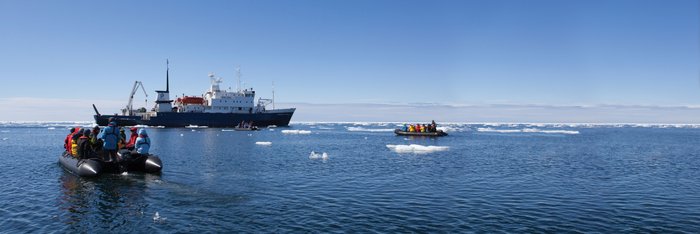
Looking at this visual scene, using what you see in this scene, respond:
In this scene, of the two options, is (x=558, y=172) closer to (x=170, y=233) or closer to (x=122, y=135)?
(x=170, y=233)

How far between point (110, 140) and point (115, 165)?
43.7 inches

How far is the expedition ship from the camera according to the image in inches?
3452

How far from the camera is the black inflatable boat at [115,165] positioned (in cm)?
1786

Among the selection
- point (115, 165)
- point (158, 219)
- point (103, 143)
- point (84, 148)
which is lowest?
point (158, 219)

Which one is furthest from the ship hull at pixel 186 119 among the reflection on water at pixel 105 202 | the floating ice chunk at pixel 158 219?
the floating ice chunk at pixel 158 219

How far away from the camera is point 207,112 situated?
89.1 metres

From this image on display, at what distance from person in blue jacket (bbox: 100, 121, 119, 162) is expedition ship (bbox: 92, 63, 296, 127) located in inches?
2653

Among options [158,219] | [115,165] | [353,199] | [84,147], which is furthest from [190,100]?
[158,219]

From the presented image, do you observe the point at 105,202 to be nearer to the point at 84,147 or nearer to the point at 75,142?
the point at 84,147

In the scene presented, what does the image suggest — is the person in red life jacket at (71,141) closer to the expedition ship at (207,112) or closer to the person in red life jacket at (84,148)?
the person in red life jacket at (84,148)

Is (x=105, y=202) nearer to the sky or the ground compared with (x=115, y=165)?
nearer to the ground

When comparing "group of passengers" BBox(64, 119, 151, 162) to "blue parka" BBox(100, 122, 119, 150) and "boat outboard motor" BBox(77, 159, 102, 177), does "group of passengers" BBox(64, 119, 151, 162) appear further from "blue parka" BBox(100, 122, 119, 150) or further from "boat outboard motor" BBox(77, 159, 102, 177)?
"boat outboard motor" BBox(77, 159, 102, 177)

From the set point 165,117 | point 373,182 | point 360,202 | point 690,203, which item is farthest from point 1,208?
point 165,117

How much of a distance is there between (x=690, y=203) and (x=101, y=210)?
18399 mm
